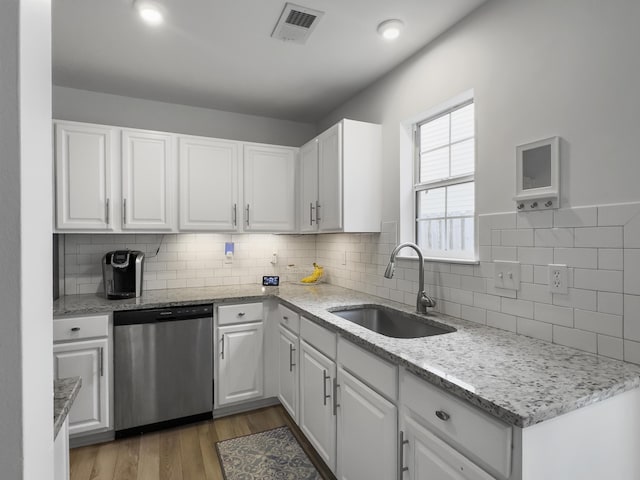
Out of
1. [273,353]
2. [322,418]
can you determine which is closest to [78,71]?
[273,353]

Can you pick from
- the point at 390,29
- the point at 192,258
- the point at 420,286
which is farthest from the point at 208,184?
the point at 420,286

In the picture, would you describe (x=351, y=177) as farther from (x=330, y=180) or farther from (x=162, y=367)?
(x=162, y=367)

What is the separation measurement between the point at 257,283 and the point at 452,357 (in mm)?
2364

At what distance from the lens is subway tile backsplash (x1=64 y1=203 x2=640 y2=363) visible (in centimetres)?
131

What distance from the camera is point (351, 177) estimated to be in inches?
102

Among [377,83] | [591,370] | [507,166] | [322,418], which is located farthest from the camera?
[377,83]

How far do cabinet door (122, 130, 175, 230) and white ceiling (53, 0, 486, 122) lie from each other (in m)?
0.46

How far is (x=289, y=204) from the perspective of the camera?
3246 mm

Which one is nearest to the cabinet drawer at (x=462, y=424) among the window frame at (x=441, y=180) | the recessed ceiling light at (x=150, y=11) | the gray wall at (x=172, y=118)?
the window frame at (x=441, y=180)

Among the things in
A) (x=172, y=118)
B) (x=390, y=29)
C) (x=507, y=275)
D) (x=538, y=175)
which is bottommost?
(x=507, y=275)

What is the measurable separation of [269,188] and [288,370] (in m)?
1.53

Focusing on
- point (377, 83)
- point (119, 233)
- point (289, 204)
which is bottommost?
point (119, 233)

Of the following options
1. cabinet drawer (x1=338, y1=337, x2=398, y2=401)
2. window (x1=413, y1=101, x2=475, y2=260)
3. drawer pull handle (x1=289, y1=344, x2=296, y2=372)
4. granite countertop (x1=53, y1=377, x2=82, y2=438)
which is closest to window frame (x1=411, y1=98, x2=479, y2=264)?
window (x1=413, y1=101, x2=475, y2=260)

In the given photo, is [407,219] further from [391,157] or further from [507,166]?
[507,166]
